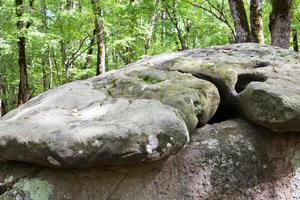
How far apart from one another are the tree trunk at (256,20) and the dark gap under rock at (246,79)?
11.1ft

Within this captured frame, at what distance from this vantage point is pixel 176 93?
395 cm

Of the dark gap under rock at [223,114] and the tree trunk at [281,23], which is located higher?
the tree trunk at [281,23]

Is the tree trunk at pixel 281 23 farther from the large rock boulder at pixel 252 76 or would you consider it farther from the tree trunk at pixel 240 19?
the large rock boulder at pixel 252 76

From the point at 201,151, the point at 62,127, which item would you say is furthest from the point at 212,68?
the point at 62,127

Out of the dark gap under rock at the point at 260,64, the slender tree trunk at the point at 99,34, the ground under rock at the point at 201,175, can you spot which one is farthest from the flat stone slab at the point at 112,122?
the slender tree trunk at the point at 99,34

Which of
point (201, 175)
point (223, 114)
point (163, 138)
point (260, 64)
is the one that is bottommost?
point (201, 175)

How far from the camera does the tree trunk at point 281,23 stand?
7199mm

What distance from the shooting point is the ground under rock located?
354cm

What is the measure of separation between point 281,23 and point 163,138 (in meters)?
4.92

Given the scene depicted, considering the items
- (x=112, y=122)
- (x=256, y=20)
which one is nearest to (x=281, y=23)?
(x=256, y=20)

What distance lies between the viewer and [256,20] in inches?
298

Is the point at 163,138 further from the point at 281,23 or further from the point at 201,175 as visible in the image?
the point at 281,23

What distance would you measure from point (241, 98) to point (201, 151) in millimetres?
779

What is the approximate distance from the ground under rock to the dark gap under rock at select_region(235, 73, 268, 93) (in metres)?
0.58
